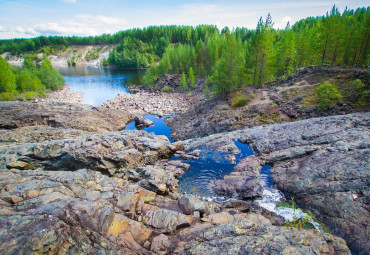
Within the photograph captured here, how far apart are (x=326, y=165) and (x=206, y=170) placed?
11212 millimetres

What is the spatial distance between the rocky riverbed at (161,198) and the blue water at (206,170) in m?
1.13

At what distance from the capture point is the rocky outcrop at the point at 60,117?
33438 mm

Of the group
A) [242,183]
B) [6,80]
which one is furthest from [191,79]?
[242,183]

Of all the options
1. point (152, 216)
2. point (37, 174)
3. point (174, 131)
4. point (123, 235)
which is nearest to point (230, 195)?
point (152, 216)

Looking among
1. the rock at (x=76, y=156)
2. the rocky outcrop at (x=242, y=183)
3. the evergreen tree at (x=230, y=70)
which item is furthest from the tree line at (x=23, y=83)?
the rocky outcrop at (x=242, y=183)

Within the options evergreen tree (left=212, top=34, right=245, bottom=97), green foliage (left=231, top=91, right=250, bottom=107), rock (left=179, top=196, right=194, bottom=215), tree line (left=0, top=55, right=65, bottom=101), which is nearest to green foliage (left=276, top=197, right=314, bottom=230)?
rock (left=179, top=196, right=194, bottom=215)

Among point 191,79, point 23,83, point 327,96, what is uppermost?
point 191,79

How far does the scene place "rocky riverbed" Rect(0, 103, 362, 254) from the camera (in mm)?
8477

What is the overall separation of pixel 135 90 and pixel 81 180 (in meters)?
70.0

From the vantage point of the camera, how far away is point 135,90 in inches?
3127

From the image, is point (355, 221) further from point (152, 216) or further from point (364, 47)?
point (364, 47)

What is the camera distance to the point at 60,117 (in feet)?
115

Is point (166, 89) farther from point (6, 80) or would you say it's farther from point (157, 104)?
point (6, 80)

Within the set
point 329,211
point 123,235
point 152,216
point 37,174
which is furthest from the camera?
point 37,174
